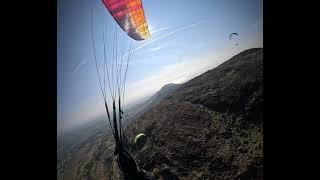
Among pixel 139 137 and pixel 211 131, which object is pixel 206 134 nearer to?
pixel 211 131

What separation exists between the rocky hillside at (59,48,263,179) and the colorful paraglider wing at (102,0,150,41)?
8.47 feet

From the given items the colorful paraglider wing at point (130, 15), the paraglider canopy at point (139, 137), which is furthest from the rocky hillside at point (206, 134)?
the colorful paraglider wing at point (130, 15)

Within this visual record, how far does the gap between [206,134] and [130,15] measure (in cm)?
324

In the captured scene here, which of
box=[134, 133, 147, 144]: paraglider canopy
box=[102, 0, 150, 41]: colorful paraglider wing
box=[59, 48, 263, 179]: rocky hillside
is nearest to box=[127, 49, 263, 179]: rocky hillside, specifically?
box=[59, 48, 263, 179]: rocky hillside

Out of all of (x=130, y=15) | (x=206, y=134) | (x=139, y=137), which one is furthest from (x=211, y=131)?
(x=130, y=15)

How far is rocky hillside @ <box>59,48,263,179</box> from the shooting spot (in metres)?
4.92

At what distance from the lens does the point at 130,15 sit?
511 centimetres

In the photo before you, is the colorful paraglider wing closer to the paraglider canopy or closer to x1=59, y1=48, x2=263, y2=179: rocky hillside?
x1=59, y1=48, x2=263, y2=179: rocky hillside
